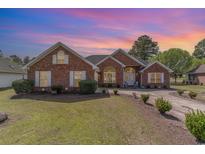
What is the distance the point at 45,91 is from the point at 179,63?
92.3 ft

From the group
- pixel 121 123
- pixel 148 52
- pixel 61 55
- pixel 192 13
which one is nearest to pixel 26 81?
pixel 61 55

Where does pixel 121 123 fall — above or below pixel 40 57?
below

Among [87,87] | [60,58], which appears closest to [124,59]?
[60,58]

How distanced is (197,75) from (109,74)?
1849cm

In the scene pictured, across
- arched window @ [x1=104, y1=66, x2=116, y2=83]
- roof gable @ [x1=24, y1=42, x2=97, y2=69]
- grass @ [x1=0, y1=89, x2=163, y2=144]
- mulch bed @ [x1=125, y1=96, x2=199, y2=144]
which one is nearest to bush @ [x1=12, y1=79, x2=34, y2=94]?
roof gable @ [x1=24, y1=42, x2=97, y2=69]

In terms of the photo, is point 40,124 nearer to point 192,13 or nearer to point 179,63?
point 192,13

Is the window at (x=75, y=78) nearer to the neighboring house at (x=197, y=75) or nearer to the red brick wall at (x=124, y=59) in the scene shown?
the red brick wall at (x=124, y=59)

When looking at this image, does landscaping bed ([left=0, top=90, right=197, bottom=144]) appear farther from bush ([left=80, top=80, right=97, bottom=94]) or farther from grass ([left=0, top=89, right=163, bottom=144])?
bush ([left=80, top=80, right=97, bottom=94])

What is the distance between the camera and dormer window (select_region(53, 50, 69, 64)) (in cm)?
1770

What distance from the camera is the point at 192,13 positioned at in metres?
10.3

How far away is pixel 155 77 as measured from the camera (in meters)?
24.5

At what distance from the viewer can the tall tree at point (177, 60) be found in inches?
1363

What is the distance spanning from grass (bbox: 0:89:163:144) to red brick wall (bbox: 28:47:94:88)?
806cm
